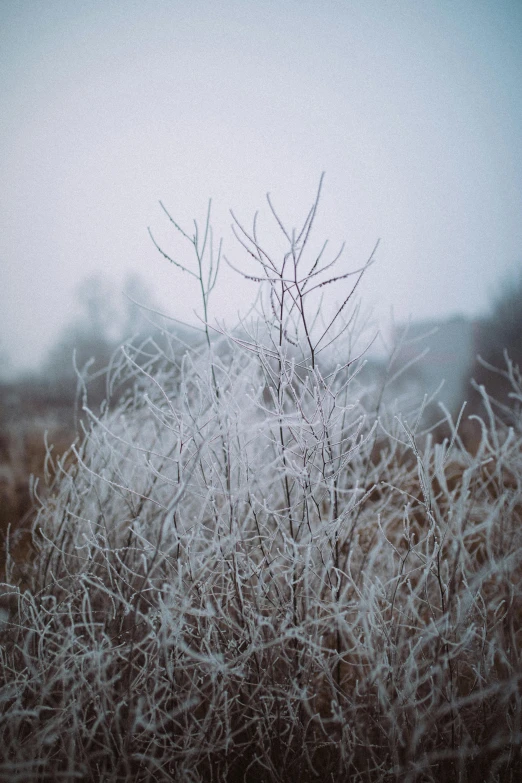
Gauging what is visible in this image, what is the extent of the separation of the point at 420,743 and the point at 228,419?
96 centimetres

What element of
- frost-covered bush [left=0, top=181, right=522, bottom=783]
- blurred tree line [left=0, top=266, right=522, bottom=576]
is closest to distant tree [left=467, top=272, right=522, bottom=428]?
blurred tree line [left=0, top=266, right=522, bottom=576]

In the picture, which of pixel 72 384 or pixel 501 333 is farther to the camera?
pixel 72 384

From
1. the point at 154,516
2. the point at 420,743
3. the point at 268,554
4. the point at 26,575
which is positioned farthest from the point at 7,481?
the point at 420,743

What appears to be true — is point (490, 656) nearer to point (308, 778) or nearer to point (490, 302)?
point (308, 778)

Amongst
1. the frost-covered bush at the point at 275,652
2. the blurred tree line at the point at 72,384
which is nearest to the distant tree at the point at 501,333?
the blurred tree line at the point at 72,384

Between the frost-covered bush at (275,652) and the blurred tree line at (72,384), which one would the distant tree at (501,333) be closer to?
the blurred tree line at (72,384)

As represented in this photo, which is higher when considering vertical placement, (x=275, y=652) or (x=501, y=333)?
(x=501, y=333)

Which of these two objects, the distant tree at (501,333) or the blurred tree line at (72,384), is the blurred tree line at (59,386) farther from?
the distant tree at (501,333)

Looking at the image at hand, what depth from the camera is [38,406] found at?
711 cm

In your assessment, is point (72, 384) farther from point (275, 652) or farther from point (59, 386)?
point (275, 652)

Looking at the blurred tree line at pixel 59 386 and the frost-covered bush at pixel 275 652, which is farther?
the blurred tree line at pixel 59 386

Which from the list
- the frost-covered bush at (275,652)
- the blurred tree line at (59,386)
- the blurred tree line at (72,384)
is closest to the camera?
the frost-covered bush at (275,652)

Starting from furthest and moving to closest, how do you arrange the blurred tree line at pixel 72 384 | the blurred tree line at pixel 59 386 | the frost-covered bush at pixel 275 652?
the blurred tree line at pixel 59 386
the blurred tree line at pixel 72 384
the frost-covered bush at pixel 275 652

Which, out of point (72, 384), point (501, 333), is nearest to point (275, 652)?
point (501, 333)
